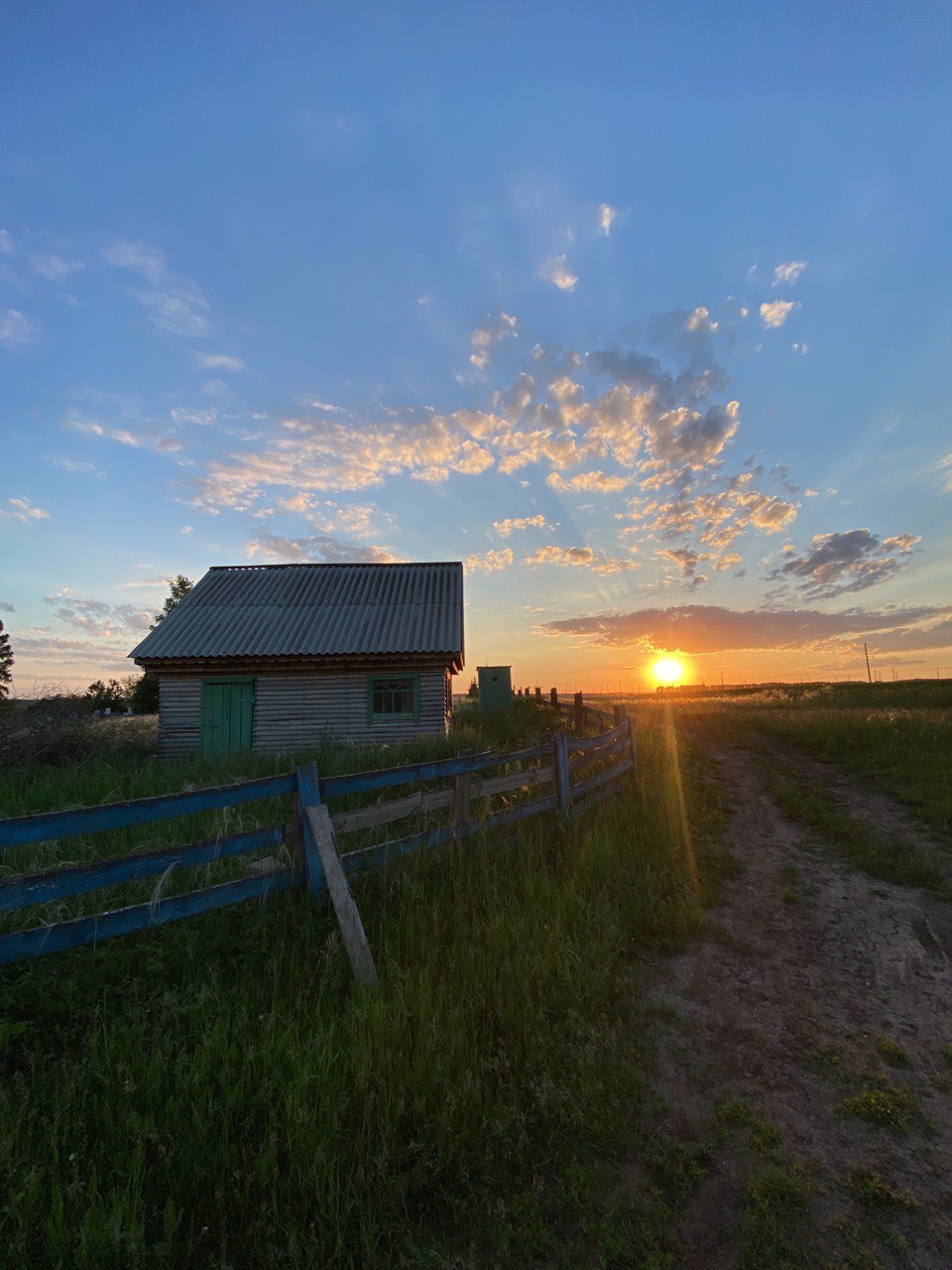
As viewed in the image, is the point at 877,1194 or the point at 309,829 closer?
the point at 877,1194

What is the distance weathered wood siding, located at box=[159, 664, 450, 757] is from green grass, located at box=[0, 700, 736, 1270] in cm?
1283

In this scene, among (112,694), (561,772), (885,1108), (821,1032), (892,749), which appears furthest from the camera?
(112,694)

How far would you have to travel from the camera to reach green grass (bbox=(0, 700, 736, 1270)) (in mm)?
2455

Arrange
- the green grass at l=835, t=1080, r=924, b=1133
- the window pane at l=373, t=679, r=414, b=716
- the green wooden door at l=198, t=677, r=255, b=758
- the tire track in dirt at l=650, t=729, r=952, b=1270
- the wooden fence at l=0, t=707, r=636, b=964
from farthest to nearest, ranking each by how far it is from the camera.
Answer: the window pane at l=373, t=679, r=414, b=716
the green wooden door at l=198, t=677, r=255, b=758
the wooden fence at l=0, t=707, r=636, b=964
the green grass at l=835, t=1080, r=924, b=1133
the tire track in dirt at l=650, t=729, r=952, b=1270

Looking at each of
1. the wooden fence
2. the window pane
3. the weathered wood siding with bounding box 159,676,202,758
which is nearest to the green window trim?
the window pane

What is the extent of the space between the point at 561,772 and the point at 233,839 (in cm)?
455

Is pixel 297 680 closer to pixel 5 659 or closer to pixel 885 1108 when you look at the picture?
pixel 885 1108

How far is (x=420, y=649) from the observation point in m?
17.5

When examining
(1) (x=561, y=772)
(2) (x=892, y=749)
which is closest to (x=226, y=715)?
(1) (x=561, y=772)

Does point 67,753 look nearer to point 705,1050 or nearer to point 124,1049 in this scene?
point 124,1049

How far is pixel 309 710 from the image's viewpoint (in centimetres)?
1788

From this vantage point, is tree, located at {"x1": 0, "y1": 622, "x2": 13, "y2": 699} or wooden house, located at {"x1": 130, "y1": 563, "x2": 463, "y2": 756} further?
tree, located at {"x1": 0, "y1": 622, "x2": 13, "y2": 699}

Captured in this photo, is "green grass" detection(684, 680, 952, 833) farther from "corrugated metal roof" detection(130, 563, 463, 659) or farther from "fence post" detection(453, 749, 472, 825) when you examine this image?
"corrugated metal roof" detection(130, 563, 463, 659)

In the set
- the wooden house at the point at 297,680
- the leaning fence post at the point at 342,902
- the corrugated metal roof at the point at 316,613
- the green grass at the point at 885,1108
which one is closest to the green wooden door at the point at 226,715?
the wooden house at the point at 297,680
